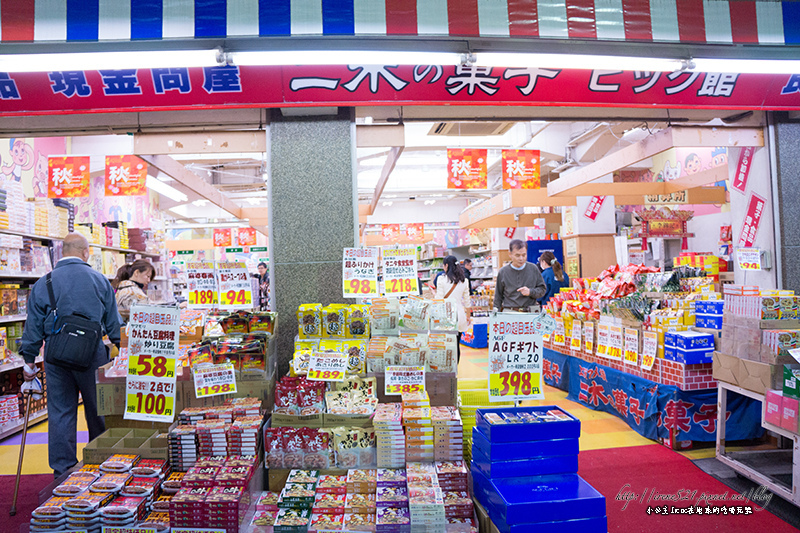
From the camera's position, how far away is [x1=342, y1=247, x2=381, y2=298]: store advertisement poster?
3.71m

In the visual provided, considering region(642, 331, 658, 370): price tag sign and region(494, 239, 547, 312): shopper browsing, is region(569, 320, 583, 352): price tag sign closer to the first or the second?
region(494, 239, 547, 312): shopper browsing

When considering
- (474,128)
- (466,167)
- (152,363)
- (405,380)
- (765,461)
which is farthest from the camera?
(474,128)

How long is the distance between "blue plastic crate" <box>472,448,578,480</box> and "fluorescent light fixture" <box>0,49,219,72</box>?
2820mm

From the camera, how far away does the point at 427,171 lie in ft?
55.5

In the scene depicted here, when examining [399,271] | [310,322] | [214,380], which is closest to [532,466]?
[399,271]

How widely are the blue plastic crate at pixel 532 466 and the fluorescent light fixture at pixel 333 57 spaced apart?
2381 millimetres

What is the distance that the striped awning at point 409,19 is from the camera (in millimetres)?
2955

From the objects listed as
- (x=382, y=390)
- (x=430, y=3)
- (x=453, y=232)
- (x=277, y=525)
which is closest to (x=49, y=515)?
(x=277, y=525)

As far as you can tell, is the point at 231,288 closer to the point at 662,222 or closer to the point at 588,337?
the point at 588,337

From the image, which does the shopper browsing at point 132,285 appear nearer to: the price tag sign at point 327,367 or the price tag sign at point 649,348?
the price tag sign at point 327,367

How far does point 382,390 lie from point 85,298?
245cm

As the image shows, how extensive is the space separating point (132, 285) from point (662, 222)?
9138 millimetres

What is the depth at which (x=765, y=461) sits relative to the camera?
3605mm

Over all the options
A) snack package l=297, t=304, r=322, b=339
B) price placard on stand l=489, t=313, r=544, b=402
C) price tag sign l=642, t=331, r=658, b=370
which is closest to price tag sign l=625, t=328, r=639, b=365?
price tag sign l=642, t=331, r=658, b=370
